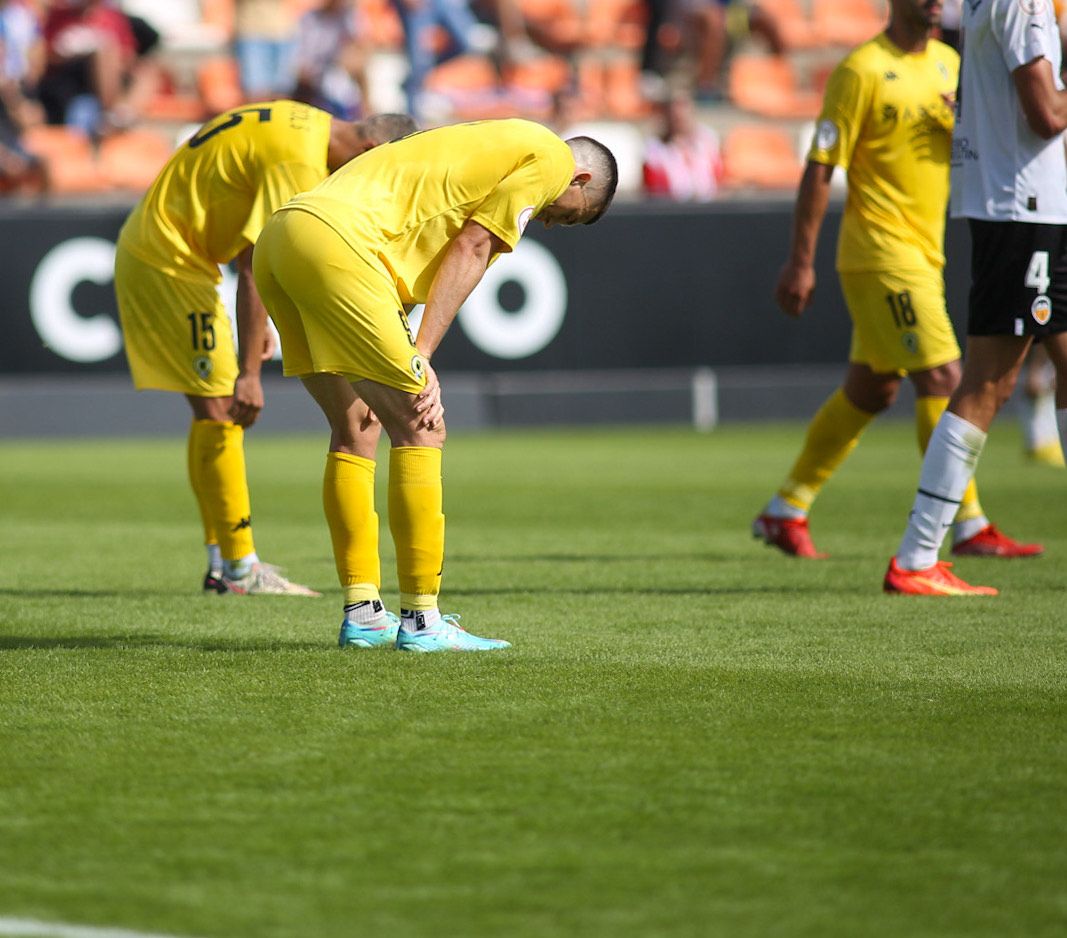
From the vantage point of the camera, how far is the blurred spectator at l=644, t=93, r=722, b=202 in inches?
671

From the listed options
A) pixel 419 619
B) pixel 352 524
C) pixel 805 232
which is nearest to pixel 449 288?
pixel 352 524

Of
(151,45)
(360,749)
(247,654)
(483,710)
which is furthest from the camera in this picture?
(151,45)

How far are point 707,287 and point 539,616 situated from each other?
34.4 ft

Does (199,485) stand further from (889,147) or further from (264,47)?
(264,47)

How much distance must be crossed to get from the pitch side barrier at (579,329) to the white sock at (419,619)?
35.0 feet

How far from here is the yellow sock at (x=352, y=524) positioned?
5.29 m

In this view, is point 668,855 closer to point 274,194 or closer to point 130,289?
point 274,194

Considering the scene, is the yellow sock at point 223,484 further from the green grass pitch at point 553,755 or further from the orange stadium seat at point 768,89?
the orange stadium seat at point 768,89

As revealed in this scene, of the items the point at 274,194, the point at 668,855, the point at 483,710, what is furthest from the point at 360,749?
the point at 274,194

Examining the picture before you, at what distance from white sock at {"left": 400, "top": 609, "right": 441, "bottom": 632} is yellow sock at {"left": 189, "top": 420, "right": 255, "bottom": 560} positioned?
1758 mm

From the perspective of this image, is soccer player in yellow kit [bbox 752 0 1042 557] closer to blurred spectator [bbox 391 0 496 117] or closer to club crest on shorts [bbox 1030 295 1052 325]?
club crest on shorts [bbox 1030 295 1052 325]

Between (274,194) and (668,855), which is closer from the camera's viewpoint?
(668,855)

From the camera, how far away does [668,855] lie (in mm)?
3127

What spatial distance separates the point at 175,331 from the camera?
22.2 feet
